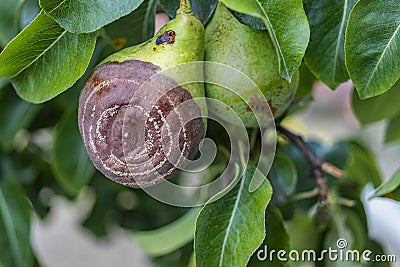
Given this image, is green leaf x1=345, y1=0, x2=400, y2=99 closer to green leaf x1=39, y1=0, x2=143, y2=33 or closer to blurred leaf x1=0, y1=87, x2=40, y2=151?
green leaf x1=39, y1=0, x2=143, y2=33

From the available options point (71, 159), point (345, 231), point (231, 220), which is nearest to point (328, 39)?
point (231, 220)

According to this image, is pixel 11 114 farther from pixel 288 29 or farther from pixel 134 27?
pixel 288 29

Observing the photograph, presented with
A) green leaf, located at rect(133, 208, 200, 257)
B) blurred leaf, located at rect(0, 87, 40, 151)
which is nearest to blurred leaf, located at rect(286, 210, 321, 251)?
green leaf, located at rect(133, 208, 200, 257)

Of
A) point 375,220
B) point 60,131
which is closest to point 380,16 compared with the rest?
point 60,131

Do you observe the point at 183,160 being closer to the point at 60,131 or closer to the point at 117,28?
the point at 117,28

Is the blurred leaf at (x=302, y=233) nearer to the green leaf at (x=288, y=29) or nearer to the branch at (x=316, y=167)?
the branch at (x=316, y=167)
